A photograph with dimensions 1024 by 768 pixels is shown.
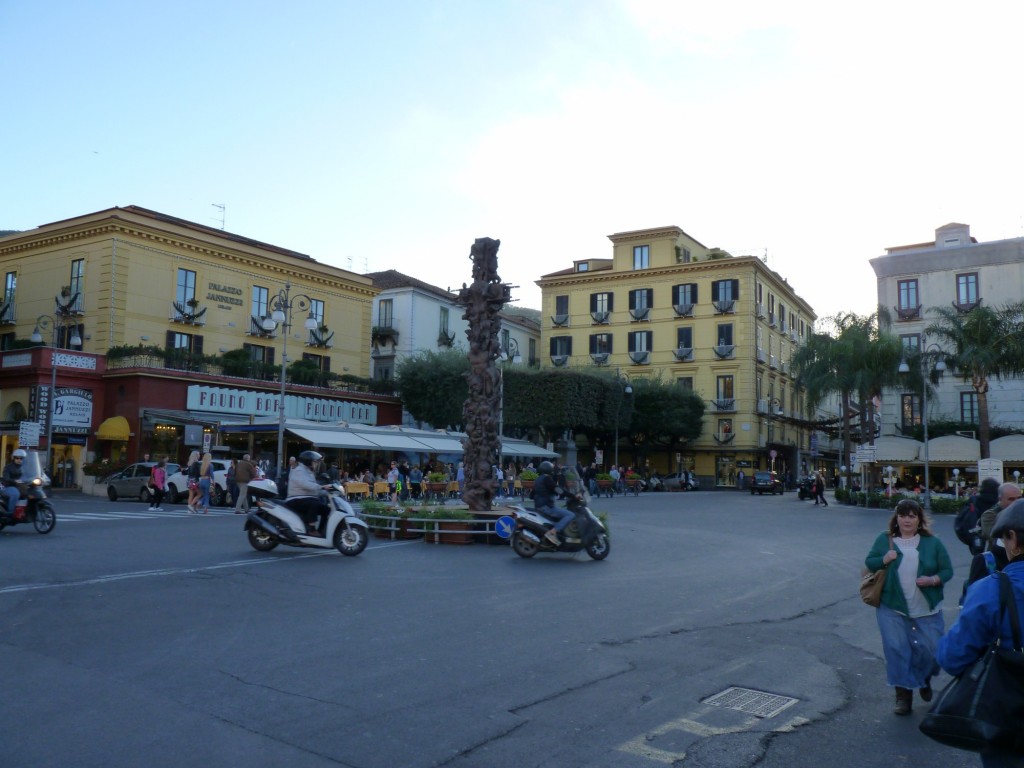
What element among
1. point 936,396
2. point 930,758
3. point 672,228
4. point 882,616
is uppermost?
point 672,228

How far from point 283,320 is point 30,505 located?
14.0 m

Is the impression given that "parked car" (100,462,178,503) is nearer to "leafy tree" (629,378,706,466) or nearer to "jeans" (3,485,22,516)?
"jeans" (3,485,22,516)

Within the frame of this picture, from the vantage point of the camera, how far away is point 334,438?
112 ft

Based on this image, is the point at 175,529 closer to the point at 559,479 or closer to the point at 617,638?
the point at 559,479

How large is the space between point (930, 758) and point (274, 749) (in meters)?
3.67

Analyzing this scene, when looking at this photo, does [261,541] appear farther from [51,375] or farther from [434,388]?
[434,388]

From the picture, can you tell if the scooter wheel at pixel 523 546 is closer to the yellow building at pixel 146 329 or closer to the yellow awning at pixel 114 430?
the yellow building at pixel 146 329

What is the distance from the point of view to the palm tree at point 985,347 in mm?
36000

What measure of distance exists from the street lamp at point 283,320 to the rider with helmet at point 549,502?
12.2 metres

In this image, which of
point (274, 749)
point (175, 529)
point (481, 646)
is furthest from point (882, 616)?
point (175, 529)

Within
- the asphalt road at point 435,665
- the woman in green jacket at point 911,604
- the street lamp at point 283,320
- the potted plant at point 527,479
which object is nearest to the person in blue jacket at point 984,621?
the asphalt road at point 435,665

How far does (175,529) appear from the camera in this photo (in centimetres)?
1870

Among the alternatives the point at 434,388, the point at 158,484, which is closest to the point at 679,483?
the point at 434,388

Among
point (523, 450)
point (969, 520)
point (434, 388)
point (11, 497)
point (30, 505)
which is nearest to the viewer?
point (969, 520)
